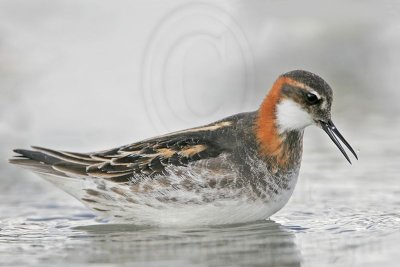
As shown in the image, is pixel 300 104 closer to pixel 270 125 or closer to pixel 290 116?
pixel 290 116

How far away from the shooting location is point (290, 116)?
1021 centimetres

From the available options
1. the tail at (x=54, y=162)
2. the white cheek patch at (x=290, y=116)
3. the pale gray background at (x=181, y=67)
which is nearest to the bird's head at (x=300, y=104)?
the white cheek patch at (x=290, y=116)

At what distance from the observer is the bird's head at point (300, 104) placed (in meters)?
9.99

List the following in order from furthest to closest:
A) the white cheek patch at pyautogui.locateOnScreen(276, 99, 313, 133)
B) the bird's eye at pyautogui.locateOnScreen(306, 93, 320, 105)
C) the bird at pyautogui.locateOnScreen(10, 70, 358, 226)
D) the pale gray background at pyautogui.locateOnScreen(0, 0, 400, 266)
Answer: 1. the pale gray background at pyautogui.locateOnScreen(0, 0, 400, 266)
2. the white cheek patch at pyautogui.locateOnScreen(276, 99, 313, 133)
3. the bird's eye at pyautogui.locateOnScreen(306, 93, 320, 105)
4. the bird at pyautogui.locateOnScreen(10, 70, 358, 226)

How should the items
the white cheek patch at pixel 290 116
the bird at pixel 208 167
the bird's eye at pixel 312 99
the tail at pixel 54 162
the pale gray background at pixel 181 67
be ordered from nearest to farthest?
the bird at pixel 208 167, the bird's eye at pixel 312 99, the white cheek patch at pixel 290 116, the tail at pixel 54 162, the pale gray background at pixel 181 67

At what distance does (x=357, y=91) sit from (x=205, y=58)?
8.46ft

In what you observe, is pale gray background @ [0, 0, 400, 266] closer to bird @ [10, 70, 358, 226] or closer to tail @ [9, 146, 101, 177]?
tail @ [9, 146, 101, 177]

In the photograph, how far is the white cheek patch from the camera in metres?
10.1

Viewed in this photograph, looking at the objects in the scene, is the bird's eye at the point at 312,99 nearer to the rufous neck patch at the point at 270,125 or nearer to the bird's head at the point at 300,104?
the bird's head at the point at 300,104

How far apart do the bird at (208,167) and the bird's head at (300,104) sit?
11 millimetres

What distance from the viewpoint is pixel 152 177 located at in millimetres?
10016

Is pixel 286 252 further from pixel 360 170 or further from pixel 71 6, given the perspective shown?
pixel 71 6

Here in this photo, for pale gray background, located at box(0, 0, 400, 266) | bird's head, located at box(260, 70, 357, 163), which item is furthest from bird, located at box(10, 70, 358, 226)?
pale gray background, located at box(0, 0, 400, 266)

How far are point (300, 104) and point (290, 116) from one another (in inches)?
7.7
